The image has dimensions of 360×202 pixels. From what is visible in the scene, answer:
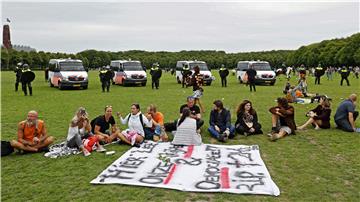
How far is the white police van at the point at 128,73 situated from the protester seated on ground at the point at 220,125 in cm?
1960

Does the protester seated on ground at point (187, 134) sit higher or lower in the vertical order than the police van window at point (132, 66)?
lower

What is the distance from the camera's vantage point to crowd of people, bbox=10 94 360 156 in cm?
809

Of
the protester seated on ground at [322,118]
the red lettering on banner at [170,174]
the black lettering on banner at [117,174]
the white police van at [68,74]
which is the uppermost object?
the white police van at [68,74]

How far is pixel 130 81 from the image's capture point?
28.9 meters

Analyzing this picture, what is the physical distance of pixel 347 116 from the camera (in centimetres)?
1046

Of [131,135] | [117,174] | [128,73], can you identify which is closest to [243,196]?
[117,174]

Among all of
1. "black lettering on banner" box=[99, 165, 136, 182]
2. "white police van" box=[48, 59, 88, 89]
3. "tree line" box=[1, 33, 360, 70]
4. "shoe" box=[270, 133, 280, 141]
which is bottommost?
"black lettering on banner" box=[99, 165, 136, 182]

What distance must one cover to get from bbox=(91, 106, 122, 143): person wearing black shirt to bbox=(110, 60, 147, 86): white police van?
20003mm

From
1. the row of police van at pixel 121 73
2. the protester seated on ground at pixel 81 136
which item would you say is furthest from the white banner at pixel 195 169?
the row of police van at pixel 121 73

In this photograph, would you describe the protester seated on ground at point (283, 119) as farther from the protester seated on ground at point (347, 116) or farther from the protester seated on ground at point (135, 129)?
the protester seated on ground at point (135, 129)

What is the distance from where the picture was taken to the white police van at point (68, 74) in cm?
2525

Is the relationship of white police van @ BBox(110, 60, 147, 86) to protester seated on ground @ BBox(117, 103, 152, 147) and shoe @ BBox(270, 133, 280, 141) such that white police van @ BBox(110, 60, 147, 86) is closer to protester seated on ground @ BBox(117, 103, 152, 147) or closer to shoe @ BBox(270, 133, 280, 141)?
protester seated on ground @ BBox(117, 103, 152, 147)

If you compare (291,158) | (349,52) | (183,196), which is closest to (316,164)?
(291,158)

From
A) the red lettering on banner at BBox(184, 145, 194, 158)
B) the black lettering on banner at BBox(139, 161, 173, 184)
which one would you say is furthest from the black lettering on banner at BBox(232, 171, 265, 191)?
the red lettering on banner at BBox(184, 145, 194, 158)
